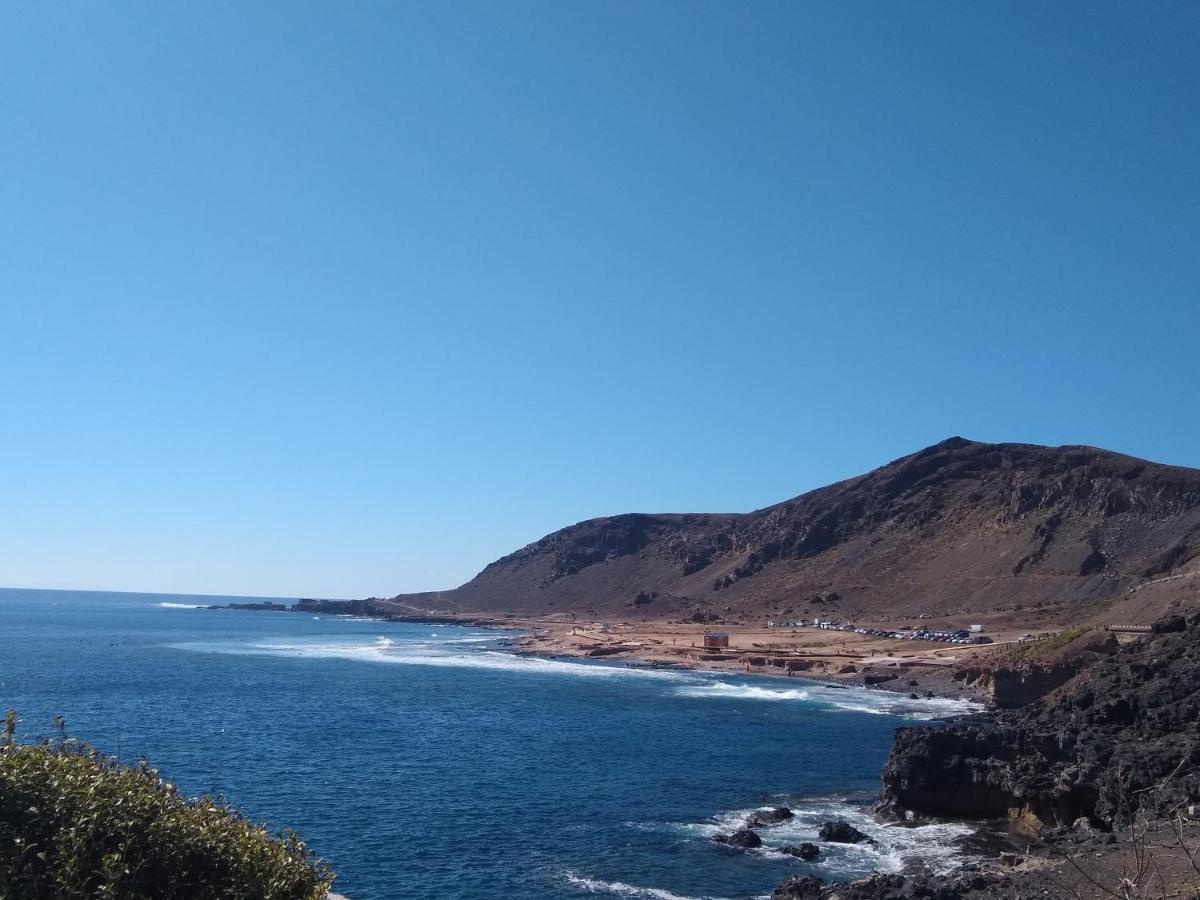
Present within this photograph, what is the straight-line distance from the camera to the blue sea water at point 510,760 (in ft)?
91.9

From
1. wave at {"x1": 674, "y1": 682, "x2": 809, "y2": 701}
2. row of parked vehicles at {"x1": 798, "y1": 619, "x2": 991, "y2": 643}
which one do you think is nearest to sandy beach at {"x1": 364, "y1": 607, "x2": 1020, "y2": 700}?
row of parked vehicles at {"x1": 798, "y1": 619, "x2": 991, "y2": 643}

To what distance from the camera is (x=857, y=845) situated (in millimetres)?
29750

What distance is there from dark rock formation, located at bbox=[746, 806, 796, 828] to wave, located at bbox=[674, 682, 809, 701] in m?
35.1

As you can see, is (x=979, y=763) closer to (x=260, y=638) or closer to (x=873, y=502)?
(x=260, y=638)

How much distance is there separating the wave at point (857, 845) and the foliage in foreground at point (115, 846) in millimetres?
20267

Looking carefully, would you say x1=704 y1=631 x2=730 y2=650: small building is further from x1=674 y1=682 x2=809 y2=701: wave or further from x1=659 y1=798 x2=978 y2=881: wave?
x1=659 y1=798 x2=978 y2=881: wave

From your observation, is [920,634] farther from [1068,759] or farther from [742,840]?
[742,840]

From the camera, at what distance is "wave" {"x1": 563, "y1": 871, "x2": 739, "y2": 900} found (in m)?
25.1

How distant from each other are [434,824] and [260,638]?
115240mm

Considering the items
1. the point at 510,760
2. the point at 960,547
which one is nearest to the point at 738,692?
the point at 510,760

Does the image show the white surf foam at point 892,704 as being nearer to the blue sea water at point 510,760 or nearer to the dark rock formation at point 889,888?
the blue sea water at point 510,760

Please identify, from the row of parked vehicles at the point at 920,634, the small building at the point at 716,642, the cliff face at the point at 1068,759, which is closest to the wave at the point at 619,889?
the cliff face at the point at 1068,759

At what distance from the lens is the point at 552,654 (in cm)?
10819

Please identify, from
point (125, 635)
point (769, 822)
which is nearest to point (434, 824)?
point (769, 822)
